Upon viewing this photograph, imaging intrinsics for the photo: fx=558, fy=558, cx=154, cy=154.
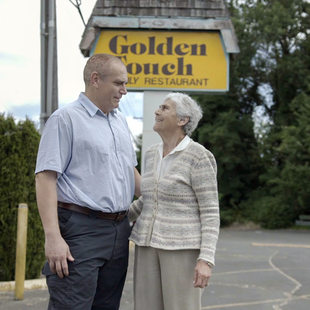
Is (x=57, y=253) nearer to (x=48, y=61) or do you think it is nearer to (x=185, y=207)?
(x=185, y=207)

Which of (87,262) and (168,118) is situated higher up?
(168,118)

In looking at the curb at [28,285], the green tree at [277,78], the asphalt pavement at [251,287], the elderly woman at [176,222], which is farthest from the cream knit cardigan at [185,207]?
the green tree at [277,78]

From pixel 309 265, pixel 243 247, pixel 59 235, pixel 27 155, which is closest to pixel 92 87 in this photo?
pixel 59 235

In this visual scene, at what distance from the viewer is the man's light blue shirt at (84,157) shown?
114 inches

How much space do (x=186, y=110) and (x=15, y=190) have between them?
12.0 ft

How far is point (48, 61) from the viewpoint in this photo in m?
8.00

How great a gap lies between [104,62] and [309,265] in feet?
22.2

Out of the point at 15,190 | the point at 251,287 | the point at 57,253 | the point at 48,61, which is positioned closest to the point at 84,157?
the point at 57,253

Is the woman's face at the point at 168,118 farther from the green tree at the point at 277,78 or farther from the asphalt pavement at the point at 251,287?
the green tree at the point at 277,78

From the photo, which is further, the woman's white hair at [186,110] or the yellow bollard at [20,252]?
the yellow bollard at [20,252]

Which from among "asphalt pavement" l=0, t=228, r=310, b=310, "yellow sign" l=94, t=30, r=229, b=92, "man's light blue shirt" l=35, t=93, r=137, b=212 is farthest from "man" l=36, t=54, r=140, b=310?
"yellow sign" l=94, t=30, r=229, b=92

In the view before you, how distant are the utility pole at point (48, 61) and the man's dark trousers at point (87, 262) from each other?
4.92 meters

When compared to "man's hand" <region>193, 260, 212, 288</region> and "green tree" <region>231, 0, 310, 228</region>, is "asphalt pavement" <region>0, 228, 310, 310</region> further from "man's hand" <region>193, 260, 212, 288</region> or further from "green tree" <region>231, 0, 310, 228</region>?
"green tree" <region>231, 0, 310, 228</region>

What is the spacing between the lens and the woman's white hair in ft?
10.7
